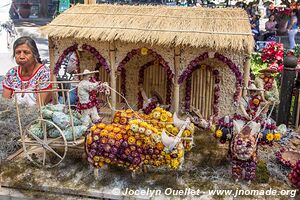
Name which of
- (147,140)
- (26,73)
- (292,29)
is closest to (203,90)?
(147,140)

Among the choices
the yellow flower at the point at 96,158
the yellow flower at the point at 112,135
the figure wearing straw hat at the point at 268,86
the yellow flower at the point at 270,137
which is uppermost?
the figure wearing straw hat at the point at 268,86

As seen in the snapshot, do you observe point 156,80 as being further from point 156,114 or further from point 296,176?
point 296,176

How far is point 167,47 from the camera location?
7164 mm

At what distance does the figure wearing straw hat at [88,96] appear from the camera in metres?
5.90

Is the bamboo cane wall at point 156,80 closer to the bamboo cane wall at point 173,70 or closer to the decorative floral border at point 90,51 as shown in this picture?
the bamboo cane wall at point 173,70

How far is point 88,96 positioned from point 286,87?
4.17m

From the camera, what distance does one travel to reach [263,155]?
6.38 m

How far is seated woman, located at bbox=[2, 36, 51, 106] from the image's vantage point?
23.2 ft

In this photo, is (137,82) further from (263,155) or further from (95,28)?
(263,155)

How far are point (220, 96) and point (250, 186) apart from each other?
2977mm

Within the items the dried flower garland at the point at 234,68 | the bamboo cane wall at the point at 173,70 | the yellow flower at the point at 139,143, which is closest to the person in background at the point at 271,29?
the bamboo cane wall at the point at 173,70

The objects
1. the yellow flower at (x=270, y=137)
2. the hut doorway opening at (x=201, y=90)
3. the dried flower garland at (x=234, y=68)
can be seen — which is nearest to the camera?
the yellow flower at (x=270, y=137)

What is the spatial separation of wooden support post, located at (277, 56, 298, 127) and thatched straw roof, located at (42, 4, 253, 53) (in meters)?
1.26

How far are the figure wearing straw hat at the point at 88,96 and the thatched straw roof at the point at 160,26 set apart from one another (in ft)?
4.37
